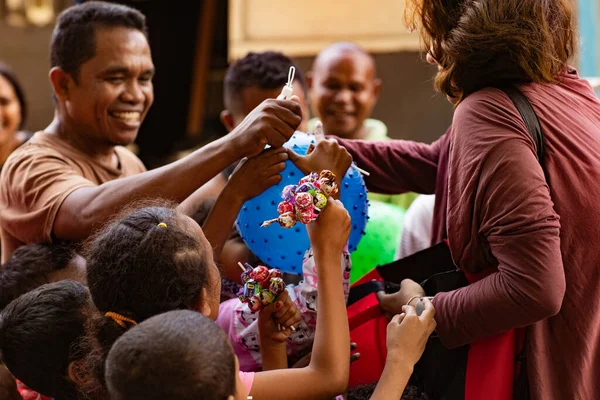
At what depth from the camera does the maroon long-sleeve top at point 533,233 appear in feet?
5.84

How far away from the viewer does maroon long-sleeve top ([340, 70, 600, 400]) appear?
178cm

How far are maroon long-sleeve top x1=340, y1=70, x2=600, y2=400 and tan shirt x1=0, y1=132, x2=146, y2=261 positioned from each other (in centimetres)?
120

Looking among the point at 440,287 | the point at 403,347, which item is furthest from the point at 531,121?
the point at 403,347

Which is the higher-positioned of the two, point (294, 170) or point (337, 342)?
point (294, 170)

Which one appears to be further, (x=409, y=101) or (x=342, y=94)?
(x=409, y=101)

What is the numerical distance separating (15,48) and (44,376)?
17.1ft

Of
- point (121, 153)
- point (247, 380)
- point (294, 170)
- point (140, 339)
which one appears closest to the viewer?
point (140, 339)

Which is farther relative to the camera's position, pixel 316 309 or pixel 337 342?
pixel 316 309

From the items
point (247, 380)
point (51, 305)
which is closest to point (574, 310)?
point (247, 380)

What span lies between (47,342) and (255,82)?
1.66 metres

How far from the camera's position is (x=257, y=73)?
340 cm

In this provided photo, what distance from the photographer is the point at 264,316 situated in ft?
6.82

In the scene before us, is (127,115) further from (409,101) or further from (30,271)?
(409,101)

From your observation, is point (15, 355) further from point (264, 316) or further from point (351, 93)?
point (351, 93)
